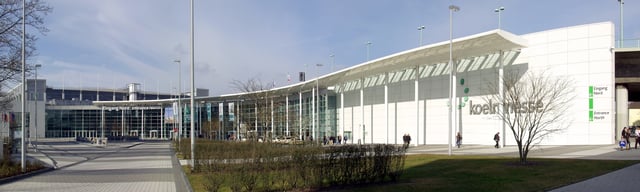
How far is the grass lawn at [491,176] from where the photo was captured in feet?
41.9

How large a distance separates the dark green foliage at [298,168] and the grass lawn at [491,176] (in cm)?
51

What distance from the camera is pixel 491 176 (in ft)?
48.9

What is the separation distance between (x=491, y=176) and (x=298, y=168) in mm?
6084

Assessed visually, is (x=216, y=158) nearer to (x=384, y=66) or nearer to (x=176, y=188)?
(x=176, y=188)

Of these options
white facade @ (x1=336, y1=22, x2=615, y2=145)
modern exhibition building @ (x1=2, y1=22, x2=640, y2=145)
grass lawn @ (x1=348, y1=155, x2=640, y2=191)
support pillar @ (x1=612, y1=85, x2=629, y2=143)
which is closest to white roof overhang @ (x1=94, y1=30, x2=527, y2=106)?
modern exhibition building @ (x1=2, y1=22, x2=640, y2=145)

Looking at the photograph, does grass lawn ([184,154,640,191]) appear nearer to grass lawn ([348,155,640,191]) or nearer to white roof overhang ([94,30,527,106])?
grass lawn ([348,155,640,191])

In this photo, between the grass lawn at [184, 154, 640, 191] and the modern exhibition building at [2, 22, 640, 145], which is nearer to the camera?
the grass lawn at [184, 154, 640, 191]

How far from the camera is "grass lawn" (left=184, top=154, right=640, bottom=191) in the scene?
12.8 metres

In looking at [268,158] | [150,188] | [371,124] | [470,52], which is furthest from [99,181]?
[371,124]

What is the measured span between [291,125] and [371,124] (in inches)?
372

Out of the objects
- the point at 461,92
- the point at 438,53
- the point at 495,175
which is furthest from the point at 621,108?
the point at 495,175

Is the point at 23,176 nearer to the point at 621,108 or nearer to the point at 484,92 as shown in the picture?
the point at 484,92

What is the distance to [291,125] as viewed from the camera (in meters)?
56.4

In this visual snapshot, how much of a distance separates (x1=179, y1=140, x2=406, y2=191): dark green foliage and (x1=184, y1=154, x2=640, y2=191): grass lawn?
507 mm
